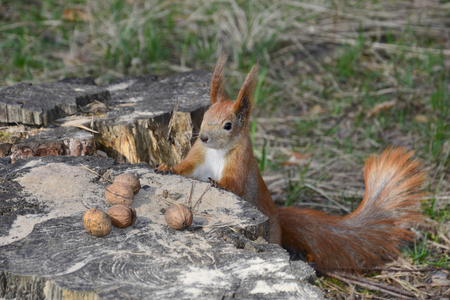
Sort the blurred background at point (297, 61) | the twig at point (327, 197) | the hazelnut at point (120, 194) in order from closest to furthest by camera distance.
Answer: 1. the hazelnut at point (120, 194)
2. the twig at point (327, 197)
3. the blurred background at point (297, 61)

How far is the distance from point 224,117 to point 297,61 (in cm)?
243

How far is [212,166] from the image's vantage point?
198 cm

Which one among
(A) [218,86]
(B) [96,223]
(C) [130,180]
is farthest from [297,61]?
(B) [96,223]

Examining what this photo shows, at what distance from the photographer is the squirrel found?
1884 mm

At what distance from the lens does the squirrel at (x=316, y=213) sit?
6.18ft

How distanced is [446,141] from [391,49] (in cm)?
136

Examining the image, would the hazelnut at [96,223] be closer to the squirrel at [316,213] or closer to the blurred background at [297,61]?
the squirrel at [316,213]

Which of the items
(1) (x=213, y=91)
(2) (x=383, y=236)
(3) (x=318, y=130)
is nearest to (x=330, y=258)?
(2) (x=383, y=236)

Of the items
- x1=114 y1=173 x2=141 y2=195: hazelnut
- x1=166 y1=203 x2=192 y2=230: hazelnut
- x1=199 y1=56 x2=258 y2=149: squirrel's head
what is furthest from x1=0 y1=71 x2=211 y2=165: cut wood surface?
x1=166 y1=203 x2=192 y2=230: hazelnut

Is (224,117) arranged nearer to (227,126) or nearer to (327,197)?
(227,126)

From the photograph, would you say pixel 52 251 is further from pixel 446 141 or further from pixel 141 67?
pixel 141 67

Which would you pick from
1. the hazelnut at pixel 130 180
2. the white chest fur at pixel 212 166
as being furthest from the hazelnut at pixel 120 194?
the white chest fur at pixel 212 166

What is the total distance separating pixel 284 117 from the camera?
3.53 meters

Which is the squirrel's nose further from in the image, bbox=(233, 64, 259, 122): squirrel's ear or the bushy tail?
the bushy tail
